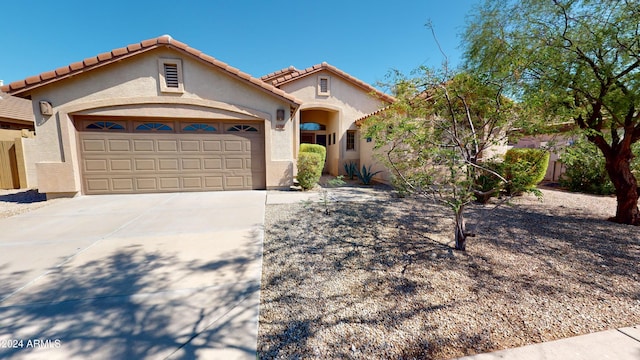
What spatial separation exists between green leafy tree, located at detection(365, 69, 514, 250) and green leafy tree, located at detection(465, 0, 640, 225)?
54 centimetres

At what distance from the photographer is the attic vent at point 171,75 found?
26.1 feet

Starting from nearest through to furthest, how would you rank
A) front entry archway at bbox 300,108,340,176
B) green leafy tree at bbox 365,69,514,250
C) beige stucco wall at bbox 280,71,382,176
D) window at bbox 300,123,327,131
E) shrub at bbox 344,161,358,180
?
green leafy tree at bbox 365,69,514,250 < shrub at bbox 344,161,358,180 < beige stucco wall at bbox 280,71,382,176 < front entry archway at bbox 300,108,340,176 < window at bbox 300,123,327,131

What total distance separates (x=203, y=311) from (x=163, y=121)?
7834mm

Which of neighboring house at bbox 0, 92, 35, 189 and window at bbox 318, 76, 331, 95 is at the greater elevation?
window at bbox 318, 76, 331, 95

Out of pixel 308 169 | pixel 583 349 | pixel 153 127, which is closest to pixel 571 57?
pixel 583 349

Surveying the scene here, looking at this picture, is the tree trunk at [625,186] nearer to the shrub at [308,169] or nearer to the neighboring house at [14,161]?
the shrub at [308,169]

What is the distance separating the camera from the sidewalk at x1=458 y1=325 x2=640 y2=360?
189cm

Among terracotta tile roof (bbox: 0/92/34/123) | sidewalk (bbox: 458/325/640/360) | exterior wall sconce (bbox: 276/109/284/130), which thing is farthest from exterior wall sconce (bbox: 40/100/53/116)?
sidewalk (bbox: 458/325/640/360)

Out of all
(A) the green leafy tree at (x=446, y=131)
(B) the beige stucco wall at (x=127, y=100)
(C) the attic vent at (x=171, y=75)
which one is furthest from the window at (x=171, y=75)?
(A) the green leafy tree at (x=446, y=131)

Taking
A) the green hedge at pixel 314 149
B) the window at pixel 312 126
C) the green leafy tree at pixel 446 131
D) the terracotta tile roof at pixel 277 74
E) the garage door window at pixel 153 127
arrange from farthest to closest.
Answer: the window at pixel 312 126 → the terracotta tile roof at pixel 277 74 → the green hedge at pixel 314 149 → the garage door window at pixel 153 127 → the green leafy tree at pixel 446 131

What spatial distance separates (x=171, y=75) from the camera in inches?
315

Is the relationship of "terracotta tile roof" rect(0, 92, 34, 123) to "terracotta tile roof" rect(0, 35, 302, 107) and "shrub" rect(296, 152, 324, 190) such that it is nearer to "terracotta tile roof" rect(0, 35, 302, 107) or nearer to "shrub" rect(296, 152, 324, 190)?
"terracotta tile roof" rect(0, 35, 302, 107)

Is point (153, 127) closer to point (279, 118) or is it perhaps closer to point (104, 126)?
point (104, 126)

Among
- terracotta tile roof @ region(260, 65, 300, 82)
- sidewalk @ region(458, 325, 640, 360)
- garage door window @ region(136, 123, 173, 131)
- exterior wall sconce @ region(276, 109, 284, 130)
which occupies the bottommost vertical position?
sidewalk @ region(458, 325, 640, 360)
